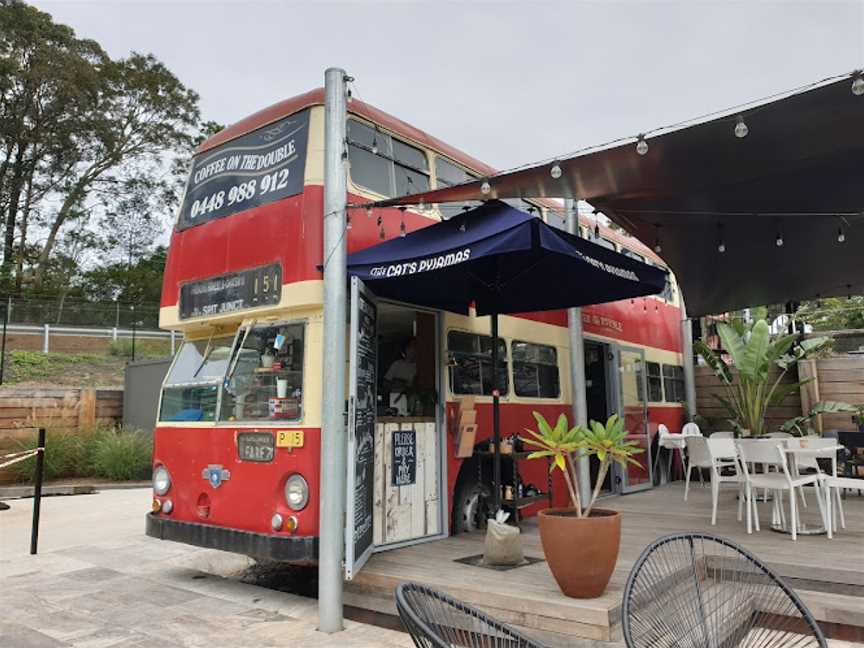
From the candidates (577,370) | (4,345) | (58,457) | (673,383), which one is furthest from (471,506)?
(4,345)

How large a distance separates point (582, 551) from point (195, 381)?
363cm

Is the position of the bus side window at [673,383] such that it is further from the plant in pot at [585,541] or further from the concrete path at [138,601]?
the concrete path at [138,601]

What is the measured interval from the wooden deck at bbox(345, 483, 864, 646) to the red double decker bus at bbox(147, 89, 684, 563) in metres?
0.42

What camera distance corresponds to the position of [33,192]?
1105 inches

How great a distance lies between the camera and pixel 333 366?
4.71 metres

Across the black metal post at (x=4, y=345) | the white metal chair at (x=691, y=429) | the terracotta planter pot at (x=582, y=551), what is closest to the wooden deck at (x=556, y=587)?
the terracotta planter pot at (x=582, y=551)

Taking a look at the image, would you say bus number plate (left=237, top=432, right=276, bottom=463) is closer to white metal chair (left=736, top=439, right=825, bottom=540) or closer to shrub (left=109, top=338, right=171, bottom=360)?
white metal chair (left=736, top=439, right=825, bottom=540)

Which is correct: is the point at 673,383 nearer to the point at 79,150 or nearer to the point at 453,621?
the point at 453,621

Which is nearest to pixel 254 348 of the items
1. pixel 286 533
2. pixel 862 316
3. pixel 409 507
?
pixel 286 533

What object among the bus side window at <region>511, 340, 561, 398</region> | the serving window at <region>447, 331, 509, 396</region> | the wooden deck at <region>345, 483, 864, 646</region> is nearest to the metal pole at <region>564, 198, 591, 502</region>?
the bus side window at <region>511, 340, 561, 398</region>

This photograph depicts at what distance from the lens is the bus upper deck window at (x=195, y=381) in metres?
5.68

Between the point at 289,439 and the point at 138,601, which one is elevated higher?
the point at 289,439

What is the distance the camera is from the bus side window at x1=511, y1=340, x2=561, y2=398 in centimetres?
741

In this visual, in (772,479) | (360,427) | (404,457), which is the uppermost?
(360,427)
